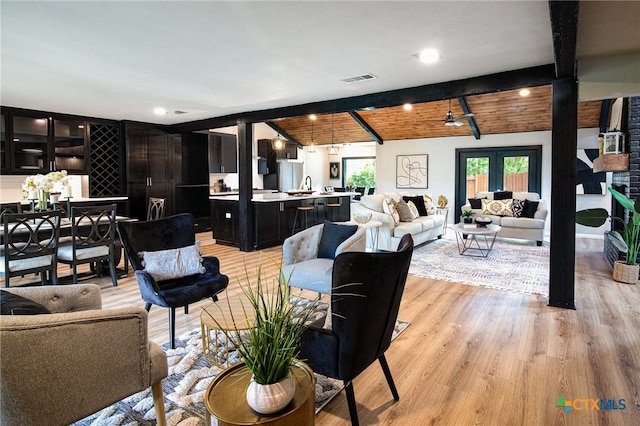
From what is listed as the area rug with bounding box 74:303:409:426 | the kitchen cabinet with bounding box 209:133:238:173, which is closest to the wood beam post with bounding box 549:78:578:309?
the area rug with bounding box 74:303:409:426

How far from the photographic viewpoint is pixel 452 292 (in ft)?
14.2

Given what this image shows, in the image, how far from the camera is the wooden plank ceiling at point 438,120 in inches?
291

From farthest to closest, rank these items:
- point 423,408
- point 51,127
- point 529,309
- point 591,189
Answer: point 591,189 < point 51,127 < point 529,309 < point 423,408

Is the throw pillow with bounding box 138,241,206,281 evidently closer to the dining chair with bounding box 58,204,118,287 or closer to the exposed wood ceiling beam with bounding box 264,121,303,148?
the dining chair with bounding box 58,204,118,287

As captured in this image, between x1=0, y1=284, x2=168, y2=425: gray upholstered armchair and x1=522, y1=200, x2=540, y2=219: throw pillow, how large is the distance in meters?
7.53

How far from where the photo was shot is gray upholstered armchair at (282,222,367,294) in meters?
3.24

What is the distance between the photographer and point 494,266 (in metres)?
5.53

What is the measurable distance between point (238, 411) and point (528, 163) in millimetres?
9378

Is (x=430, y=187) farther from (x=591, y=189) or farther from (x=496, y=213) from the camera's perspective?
(x=591, y=189)

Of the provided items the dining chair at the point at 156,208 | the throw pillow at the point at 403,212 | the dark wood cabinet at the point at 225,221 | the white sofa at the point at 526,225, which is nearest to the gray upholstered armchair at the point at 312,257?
the throw pillow at the point at 403,212

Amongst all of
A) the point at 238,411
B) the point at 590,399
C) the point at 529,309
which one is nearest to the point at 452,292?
the point at 529,309

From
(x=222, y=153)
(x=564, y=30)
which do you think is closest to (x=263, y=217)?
(x=222, y=153)

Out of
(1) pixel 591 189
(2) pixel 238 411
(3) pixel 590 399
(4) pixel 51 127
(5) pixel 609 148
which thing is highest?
(4) pixel 51 127

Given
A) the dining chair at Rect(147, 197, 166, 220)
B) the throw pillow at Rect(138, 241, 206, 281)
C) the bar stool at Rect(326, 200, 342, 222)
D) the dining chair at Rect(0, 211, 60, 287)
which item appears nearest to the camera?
the throw pillow at Rect(138, 241, 206, 281)
